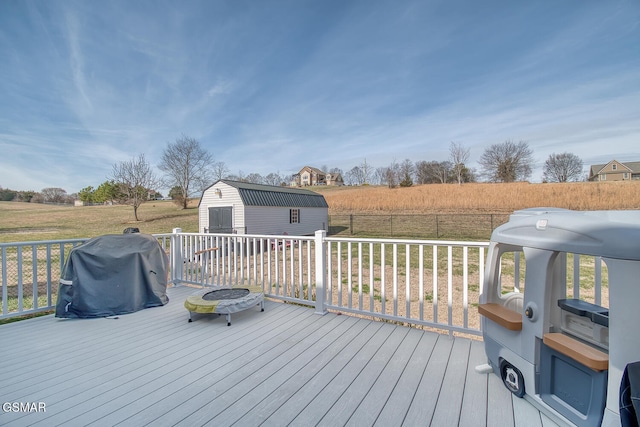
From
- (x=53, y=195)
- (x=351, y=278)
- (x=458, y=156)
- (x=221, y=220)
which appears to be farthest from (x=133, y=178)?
(x=458, y=156)

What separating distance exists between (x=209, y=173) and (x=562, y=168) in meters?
42.5

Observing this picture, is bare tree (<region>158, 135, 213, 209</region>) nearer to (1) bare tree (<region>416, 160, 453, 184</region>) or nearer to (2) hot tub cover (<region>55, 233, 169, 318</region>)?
(2) hot tub cover (<region>55, 233, 169, 318</region>)

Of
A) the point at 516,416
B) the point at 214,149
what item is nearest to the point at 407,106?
the point at 516,416

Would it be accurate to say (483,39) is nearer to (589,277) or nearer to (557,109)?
(589,277)

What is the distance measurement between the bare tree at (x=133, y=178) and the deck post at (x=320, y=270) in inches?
950

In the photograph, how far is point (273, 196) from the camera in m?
14.2

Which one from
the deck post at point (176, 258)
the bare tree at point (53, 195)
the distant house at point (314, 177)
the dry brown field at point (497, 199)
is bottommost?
the deck post at point (176, 258)

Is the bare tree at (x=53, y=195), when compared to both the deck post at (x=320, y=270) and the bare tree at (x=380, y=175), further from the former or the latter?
the deck post at (x=320, y=270)

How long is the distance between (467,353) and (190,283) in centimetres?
422

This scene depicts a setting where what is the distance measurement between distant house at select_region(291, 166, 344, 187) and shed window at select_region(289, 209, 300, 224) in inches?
1589

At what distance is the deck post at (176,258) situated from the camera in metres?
4.45

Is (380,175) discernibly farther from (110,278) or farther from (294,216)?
(110,278)

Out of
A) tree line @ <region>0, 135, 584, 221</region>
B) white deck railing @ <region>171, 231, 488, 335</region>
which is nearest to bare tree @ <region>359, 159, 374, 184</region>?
tree line @ <region>0, 135, 584, 221</region>

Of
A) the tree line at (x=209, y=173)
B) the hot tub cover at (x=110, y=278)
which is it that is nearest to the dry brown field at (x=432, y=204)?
the tree line at (x=209, y=173)
